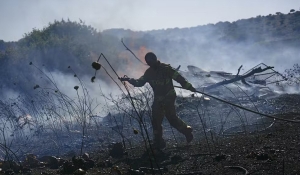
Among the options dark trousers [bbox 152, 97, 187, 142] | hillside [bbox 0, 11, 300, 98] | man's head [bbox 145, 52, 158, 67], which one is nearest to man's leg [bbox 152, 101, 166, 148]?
dark trousers [bbox 152, 97, 187, 142]

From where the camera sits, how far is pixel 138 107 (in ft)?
14.6

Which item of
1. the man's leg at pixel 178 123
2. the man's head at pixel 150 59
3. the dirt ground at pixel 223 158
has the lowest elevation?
the dirt ground at pixel 223 158

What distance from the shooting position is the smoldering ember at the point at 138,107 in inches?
209

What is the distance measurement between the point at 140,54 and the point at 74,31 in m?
8.45

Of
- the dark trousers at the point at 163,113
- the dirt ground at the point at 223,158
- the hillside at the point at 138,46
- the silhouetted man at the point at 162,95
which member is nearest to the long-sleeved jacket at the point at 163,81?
the silhouetted man at the point at 162,95

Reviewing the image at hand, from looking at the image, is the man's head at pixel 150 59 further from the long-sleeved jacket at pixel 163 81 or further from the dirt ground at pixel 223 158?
the dirt ground at pixel 223 158

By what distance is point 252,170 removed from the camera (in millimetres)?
4461

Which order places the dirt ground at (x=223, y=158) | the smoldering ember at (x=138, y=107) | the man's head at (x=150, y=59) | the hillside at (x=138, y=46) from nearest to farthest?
the dirt ground at (x=223, y=158)
the smoldering ember at (x=138, y=107)
the man's head at (x=150, y=59)
the hillside at (x=138, y=46)

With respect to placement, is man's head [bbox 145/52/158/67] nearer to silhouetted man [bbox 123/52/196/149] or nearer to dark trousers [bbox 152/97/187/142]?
silhouetted man [bbox 123/52/196/149]

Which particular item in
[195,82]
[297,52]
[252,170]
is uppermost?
[297,52]

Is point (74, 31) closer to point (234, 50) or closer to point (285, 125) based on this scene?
point (234, 50)

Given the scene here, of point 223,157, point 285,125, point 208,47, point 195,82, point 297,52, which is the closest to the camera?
point 223,157

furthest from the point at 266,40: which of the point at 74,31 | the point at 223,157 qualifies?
the point at 223,157

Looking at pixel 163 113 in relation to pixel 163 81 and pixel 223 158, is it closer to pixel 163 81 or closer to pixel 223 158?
pixel 163 81
